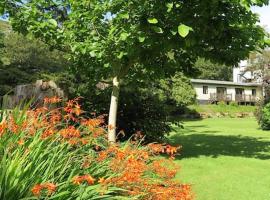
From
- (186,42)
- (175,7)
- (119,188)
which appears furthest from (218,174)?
(119,188)

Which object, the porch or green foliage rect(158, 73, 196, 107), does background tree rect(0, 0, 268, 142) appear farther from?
the porch

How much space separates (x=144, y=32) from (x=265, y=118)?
57.6ft

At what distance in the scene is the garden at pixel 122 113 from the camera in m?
4.00

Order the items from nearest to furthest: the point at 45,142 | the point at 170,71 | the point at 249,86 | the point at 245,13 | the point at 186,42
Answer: the point at 45,142 → the point at 186,42 → the point at 245,13 → the point at 170,71 → the point at 249,86

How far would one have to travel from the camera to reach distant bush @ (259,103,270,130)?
23891mm

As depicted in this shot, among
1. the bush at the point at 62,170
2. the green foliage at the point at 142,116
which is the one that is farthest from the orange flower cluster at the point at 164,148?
the green foliage at the point at 142,116

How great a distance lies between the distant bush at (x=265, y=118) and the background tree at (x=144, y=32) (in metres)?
13.5

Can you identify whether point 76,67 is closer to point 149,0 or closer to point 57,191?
point 149,0

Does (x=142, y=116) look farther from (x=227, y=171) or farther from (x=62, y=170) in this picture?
(x=62, y=170)

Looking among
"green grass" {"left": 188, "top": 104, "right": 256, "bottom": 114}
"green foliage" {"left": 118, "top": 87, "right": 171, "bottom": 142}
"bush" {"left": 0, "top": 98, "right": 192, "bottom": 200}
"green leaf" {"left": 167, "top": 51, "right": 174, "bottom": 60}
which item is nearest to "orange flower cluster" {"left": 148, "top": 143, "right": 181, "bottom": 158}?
"bush" {"left": 0, "top": 98, "right": 192, "bottom": 200}

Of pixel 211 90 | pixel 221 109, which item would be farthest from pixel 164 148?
pixel 211 90

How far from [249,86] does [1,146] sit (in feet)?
208

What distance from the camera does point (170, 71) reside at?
38.5ft

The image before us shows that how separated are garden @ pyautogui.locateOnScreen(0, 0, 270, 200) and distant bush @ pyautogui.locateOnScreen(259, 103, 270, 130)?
28.8ft
